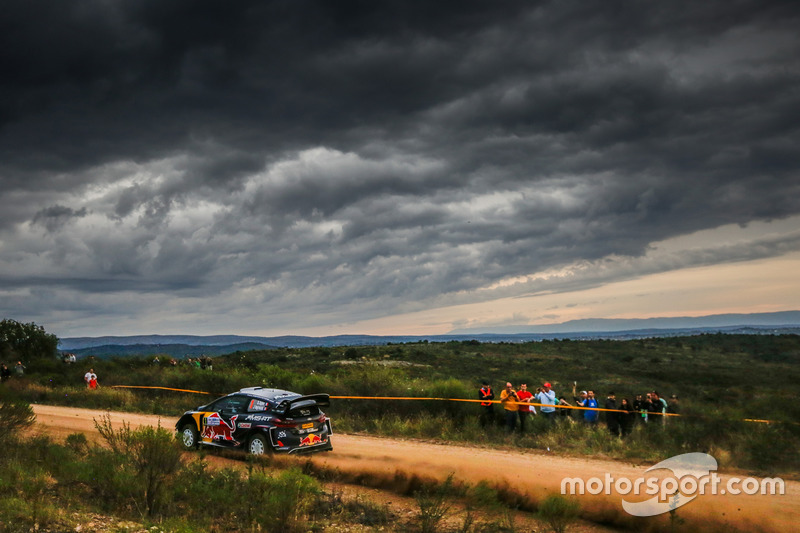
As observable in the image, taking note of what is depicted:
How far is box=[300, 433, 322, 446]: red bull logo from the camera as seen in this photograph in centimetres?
1422

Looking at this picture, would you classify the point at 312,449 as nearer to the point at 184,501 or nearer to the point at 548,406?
the point at 184,501

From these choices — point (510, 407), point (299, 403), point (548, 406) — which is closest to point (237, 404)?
point (299, 403)

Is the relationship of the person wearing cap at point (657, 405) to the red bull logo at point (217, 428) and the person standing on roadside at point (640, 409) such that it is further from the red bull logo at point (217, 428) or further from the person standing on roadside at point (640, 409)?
the red bull logo at point (217, 428)

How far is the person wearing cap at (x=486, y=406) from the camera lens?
1920cm

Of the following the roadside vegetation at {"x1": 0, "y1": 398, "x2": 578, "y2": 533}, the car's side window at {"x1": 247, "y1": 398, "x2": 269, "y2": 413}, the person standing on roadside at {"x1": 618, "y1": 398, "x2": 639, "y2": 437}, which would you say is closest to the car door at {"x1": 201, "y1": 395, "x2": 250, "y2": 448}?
the car's side window at {"x1": 247, "y1": 398, "x2": 269, "y2": 413}

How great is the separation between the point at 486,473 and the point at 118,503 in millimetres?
7788

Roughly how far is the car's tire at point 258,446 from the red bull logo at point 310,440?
2.70 feet

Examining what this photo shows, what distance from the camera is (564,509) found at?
986 cm

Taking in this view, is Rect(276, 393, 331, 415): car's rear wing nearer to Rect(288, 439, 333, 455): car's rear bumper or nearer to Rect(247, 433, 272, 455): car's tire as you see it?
Rect(247, 433, 272, 455): car's tire

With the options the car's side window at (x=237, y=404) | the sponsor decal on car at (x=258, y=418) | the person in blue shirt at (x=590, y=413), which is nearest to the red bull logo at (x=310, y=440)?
the sponsor decal on car at (x=258, y=418)

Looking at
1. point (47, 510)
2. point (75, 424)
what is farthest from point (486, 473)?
point (75, 424)

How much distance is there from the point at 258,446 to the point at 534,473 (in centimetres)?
682

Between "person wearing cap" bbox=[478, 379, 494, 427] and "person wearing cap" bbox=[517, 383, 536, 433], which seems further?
"person wearing cap" bbox=[478, 379, 494, 427]

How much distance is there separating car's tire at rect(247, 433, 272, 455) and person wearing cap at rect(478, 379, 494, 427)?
7.80m
